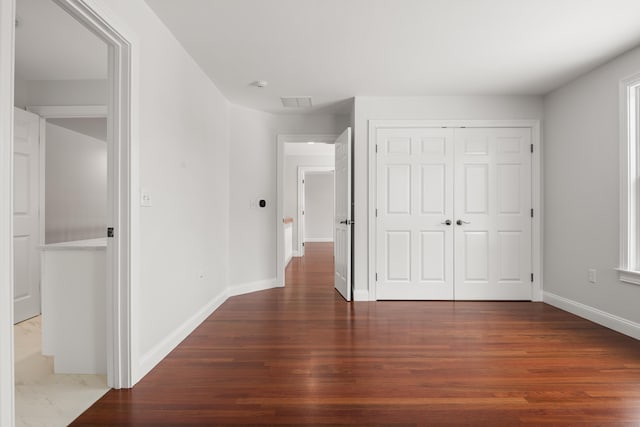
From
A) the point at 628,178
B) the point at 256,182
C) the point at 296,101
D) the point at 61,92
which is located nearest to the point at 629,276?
the point at 628,178

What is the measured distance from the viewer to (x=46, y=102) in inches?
149

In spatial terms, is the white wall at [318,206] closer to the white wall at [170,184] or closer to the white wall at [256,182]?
the white wall at [256,182]

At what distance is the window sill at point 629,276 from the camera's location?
302cm

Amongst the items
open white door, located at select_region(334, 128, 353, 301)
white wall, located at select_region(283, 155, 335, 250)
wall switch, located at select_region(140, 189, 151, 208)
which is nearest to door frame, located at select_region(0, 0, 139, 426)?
wall switch, located at select_region(140, 189, 151, 208)

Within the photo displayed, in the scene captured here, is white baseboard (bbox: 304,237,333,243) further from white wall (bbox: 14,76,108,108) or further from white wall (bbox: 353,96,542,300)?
white wall (bbox: 14,76,108,108)

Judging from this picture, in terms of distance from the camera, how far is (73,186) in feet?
15.5

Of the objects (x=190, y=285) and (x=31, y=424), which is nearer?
(x=31, y=424)

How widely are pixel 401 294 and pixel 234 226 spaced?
7.47ft

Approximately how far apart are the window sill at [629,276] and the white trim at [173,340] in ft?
12.5

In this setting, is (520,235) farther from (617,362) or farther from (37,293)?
(37,293)

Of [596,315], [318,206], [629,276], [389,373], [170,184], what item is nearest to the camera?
[389,373]

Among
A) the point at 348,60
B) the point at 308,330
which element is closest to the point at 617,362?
the point at 308,330

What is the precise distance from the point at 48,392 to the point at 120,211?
1141mm

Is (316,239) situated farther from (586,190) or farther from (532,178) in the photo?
(586,190)
